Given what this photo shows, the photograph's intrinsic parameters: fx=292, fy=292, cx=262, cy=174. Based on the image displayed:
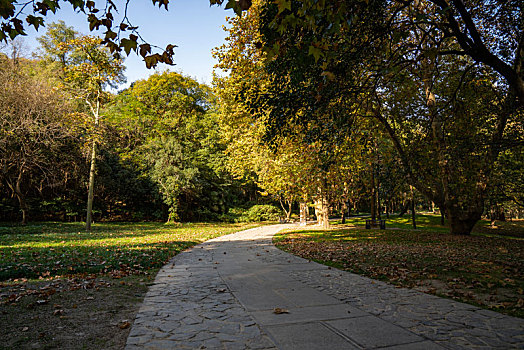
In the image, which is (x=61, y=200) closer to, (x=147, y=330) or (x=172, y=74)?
(x=172, y=74)

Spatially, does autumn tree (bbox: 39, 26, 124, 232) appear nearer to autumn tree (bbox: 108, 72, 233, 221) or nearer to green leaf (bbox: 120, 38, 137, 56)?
autumn tree (bbox: 108, 72, 233, 221)

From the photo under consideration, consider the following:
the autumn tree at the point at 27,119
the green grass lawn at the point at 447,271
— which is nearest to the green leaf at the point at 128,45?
the green grass lawn at the point at 447,271

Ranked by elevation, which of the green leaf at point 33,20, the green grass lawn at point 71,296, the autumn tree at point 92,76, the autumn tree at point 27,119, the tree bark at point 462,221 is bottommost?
the green grass lawn at point 71,296

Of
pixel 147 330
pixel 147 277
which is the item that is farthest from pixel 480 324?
pixel 147 277

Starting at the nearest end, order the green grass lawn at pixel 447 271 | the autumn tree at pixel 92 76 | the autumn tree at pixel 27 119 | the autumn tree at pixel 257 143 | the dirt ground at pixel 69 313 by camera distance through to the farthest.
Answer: the dirt ground at pixel 69 313 → the green grass lawn at pixel 447 271 → the autumn tree at pixel 257 143 → the autumn tree at pixel 27 119 → the autumn tree at pixel 92 76

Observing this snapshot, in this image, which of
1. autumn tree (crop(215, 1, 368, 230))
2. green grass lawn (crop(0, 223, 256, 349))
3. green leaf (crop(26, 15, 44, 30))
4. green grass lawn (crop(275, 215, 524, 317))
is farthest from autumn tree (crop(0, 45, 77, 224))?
green grass lawn (crop(275, 215, 524, 317))

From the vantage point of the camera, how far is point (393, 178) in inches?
341

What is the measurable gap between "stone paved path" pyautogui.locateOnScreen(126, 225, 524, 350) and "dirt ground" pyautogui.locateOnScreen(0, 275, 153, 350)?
264 mm

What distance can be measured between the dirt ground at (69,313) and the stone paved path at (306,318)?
264 mm

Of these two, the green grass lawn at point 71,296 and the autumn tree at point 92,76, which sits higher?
the autumn tree at point 92,76

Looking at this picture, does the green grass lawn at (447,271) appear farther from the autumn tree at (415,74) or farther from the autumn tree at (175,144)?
the autumn tree at (175,144)

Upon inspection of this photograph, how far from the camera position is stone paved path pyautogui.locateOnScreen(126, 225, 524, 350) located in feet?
9.60

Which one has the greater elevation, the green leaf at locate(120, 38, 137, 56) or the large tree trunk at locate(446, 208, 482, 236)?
the green leaf at locate(120, 38, 137, 56)

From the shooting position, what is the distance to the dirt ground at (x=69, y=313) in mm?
3035
